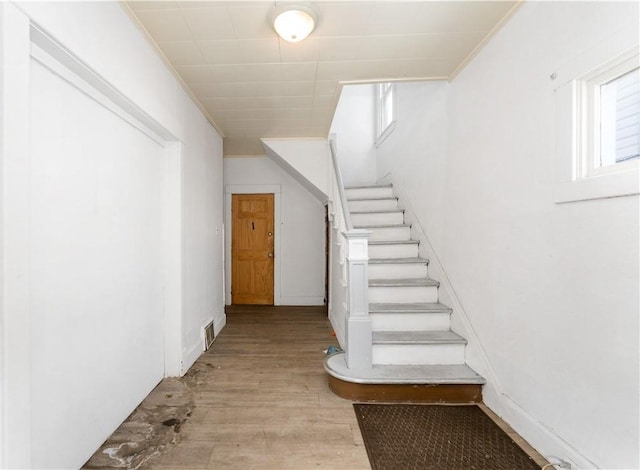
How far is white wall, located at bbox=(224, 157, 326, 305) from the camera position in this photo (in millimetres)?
5191

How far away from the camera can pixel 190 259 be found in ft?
9.52

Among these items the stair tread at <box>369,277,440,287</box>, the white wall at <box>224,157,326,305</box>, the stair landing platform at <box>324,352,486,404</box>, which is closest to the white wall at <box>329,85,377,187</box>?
the white wall at <box>224,157,326,305</box>

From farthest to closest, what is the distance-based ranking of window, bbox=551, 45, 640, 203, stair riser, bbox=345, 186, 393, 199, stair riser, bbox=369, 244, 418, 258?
stair riser, bbox=345, 186, 393, 199 → stair riser, bbox=369, 244, 418, 258 → window, bbox=551, 45, 640, 203

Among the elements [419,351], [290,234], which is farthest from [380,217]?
[290,234]

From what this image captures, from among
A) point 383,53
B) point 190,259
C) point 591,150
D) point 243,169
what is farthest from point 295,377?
point 243,169

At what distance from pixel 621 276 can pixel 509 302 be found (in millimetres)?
724

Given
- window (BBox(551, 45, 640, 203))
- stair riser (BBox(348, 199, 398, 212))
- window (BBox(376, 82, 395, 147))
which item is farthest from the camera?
window (BBox(376, 82, 395, 147))

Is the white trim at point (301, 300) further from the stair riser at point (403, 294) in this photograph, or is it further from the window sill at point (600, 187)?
the window sill at point (600, 187)

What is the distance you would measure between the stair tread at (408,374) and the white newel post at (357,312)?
0.09 meters

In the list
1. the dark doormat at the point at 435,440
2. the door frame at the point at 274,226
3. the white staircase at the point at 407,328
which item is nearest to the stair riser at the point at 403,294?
the white staircase at the point at 407,328

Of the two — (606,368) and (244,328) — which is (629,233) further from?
(244,328)

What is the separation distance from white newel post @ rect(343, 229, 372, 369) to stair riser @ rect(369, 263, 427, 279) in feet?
2.56

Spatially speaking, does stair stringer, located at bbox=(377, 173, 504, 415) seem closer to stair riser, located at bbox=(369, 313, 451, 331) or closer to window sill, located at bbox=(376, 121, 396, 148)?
stair riser, located at bbox=(369, 313, 451, 331)

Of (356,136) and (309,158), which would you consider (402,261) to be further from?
(356,136)
